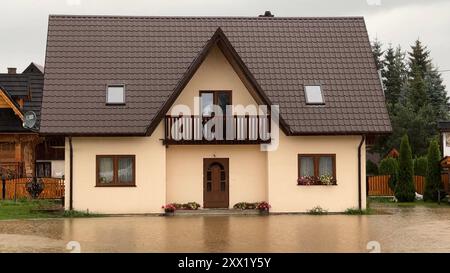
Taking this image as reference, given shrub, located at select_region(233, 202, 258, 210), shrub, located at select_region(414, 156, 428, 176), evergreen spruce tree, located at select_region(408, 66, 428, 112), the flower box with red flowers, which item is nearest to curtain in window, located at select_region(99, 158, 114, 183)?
shrub, located at select_region(233, 202, 258, 210)

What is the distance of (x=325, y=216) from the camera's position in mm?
26172

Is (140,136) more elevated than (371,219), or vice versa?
(140,136)

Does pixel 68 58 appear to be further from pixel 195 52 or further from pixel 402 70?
pixel 402 70

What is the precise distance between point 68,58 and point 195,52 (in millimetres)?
4542

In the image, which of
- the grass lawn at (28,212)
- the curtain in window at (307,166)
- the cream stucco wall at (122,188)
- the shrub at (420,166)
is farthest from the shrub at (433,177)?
the grass lawn at (28,212)

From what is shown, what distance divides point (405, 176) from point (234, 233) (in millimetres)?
14395

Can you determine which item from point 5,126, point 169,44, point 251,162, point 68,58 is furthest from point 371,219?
point 5,126

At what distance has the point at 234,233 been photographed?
20.2m

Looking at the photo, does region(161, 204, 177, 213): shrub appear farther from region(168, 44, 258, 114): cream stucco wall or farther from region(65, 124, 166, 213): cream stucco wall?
region(168, 44, 258, 114): cream stucco wall

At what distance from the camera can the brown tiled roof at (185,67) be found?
2698cm

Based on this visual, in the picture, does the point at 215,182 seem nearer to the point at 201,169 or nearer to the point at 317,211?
the point at 201,169

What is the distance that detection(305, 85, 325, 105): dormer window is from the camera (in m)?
27.8
